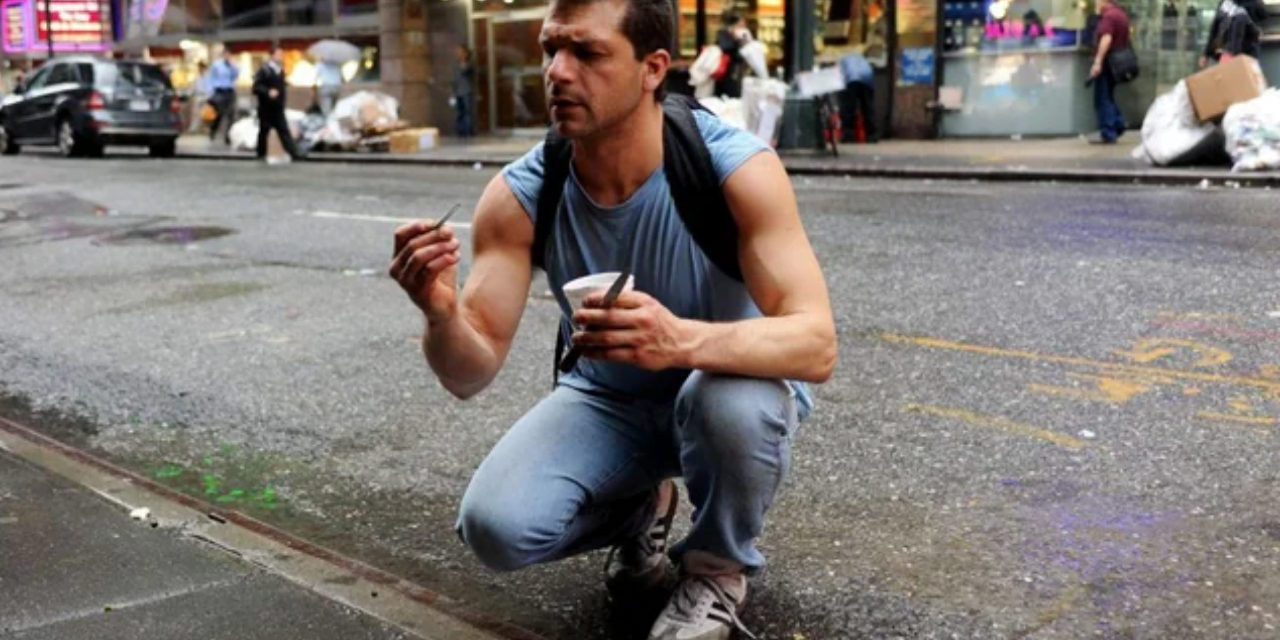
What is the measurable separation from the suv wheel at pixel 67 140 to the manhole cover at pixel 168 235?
46.2 ft

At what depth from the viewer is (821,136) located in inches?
690

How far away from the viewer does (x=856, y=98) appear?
20047 mm

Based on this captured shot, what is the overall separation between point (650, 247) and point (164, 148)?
2382 centimetres

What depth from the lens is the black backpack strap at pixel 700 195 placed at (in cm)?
285

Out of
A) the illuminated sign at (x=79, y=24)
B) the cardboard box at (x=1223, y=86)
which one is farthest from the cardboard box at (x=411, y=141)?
the illuminated sign at (x=79, y=24)

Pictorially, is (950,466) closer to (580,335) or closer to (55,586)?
(580,335)

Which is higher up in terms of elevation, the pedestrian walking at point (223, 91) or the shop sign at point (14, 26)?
the shop sign at point (14, 26)

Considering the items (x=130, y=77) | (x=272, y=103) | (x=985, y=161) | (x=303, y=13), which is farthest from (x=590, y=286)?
(x=303, y=13)

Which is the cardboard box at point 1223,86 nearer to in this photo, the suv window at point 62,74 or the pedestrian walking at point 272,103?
the pedestrian walking at point 272,103

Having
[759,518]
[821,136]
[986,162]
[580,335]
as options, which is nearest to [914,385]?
[759,518]

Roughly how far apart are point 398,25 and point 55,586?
25.8 metres

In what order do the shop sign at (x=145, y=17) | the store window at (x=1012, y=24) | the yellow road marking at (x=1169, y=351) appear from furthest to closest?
the shop sign at (x=145, y=17) → the store window at (x=1012, y=24) → the yellow road marking at (x=1169, y=351)

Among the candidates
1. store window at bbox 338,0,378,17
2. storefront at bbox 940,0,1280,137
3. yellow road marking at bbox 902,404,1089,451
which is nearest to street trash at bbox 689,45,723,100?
storefront at bbox 940,0,1280,137

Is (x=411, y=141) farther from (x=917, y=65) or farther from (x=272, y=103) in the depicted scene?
(x=917, y=65)
